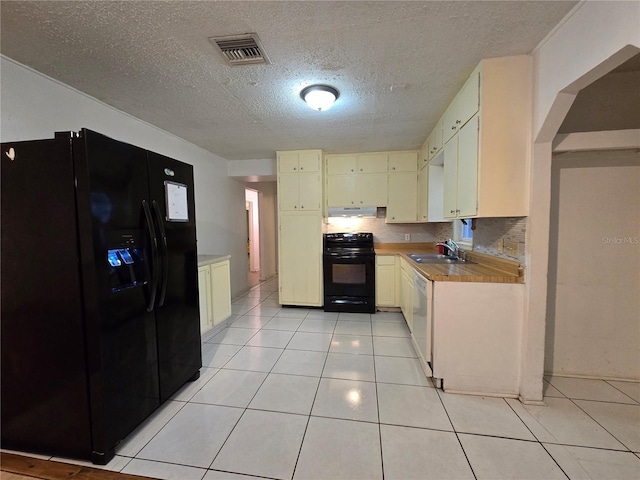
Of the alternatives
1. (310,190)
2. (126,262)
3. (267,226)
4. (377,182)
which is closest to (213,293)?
(126,262)

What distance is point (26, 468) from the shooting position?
4.60 feet

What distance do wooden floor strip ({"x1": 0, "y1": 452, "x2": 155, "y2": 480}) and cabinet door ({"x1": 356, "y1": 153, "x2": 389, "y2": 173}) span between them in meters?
3.91

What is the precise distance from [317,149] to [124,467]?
145 inches

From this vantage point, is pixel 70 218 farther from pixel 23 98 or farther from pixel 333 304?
pixel 333 304

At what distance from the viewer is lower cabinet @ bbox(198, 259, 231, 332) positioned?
272 centimetres

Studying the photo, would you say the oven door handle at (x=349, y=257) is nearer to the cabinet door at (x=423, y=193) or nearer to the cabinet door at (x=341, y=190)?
the cabinet door at (x=341, y=190)

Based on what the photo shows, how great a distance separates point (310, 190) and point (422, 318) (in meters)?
2.41

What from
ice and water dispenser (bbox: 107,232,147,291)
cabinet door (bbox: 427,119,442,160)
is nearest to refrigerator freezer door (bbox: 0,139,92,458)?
ice and water dispenser (bbox: 107,232,147,291)

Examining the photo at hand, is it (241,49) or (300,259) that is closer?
(241,49)

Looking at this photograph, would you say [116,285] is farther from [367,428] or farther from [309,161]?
[309,161]

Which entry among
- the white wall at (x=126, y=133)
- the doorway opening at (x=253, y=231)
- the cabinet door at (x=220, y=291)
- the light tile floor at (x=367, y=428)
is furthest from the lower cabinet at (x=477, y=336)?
the doorway opening at (x=253, y=231)

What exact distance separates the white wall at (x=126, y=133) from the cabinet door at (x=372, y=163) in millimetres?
2282

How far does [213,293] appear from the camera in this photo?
2.91 metres

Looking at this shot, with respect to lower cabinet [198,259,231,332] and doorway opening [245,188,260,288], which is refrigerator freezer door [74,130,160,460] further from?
doorway opening [245,188,260,288]
